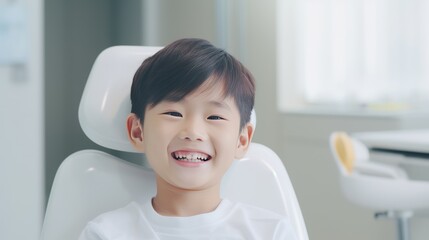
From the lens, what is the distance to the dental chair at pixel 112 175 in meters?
1.16

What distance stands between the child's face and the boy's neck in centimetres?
3

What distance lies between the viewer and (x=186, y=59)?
1.03m

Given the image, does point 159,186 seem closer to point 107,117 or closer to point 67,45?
point 107,117

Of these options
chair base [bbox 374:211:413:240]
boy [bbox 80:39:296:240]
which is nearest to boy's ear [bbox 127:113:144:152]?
boy [bbox 80:39:296:240]

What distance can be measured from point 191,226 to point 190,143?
6.0 inches

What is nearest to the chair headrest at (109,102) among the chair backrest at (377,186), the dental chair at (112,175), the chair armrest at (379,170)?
the dental chair at (112,175)

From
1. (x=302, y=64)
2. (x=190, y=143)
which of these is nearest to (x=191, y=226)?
(x=190, y=143)

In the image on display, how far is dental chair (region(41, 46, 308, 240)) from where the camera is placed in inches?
45.8

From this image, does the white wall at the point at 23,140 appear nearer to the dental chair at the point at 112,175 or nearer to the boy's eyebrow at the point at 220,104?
the dental chair at the point at 112,175

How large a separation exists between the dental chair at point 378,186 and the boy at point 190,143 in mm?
1163

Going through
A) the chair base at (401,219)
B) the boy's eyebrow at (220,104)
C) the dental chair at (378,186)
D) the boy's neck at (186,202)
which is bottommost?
the chair base at (401,219)

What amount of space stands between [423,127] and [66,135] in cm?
198

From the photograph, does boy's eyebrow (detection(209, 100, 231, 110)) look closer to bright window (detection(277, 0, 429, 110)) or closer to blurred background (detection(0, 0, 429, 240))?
blurred background (detection(0, 0, 429, 240))

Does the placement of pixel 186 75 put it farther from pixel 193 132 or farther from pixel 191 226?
pixel 191 226
